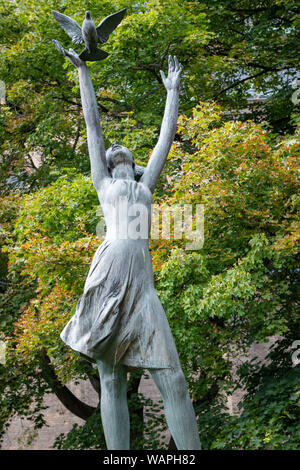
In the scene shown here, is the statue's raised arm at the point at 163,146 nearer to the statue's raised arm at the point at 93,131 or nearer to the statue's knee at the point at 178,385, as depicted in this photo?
the statue's raised arm at the point at 93,131

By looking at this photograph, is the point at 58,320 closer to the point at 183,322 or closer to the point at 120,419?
the point at 183,322

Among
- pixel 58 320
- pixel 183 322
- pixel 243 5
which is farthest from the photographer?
pixel 243 5

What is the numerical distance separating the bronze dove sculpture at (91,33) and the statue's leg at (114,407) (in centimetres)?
229

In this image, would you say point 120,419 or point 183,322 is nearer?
point 120,419

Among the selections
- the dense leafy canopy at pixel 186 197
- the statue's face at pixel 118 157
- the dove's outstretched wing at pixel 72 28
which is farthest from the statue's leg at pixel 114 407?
the dense leafy canopy at pixel 186 197

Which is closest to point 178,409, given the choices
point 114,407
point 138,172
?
point 114,407

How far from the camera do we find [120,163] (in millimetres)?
5035

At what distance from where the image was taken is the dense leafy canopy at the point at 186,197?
30.1 ft

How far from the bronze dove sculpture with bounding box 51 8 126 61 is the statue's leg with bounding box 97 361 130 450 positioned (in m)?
2.29

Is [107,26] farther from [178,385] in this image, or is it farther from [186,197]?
[186,197]
